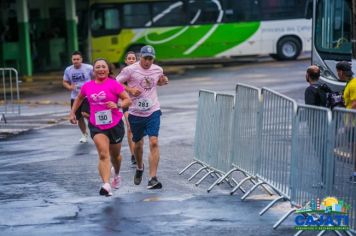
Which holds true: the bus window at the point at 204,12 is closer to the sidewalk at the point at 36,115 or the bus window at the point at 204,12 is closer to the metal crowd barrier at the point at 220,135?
the sidewalk at the point at 36,115

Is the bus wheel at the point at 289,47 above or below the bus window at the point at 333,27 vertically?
below

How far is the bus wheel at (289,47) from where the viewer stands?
36219 mm

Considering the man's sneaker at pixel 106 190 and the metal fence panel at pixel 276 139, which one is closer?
the metal fence panel at pixel 276 139

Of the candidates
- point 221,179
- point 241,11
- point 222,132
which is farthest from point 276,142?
point 241,11

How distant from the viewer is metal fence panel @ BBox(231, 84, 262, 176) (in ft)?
33.2

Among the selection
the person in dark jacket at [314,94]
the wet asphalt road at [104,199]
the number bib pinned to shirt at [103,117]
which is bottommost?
the wet asphalt road at [104,199]

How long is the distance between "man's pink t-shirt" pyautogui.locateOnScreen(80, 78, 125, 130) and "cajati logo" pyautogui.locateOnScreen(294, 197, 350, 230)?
10.2 feet

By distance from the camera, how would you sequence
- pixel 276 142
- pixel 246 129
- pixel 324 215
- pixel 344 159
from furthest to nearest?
pixel 246 129
pixel 276 142
pixel 324 215
pixel 344 159

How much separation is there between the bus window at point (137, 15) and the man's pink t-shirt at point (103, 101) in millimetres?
25144

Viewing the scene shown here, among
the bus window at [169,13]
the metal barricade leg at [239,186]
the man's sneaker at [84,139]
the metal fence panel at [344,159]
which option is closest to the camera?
the metal fence panel at [344,159]

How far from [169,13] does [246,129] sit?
25.8m

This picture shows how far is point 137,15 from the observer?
118ft

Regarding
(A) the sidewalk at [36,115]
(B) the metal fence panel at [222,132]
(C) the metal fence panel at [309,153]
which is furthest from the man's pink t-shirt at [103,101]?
(A) the sidewalk at [36,115]

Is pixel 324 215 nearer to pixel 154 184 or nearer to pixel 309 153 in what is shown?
pixel 309 153
